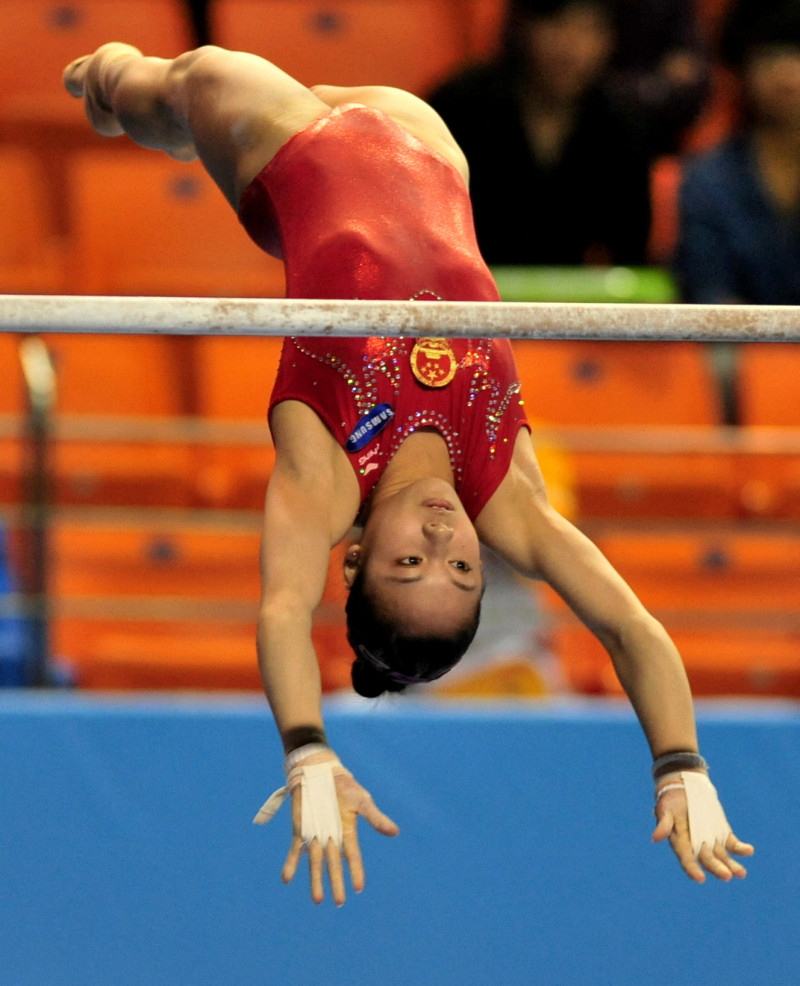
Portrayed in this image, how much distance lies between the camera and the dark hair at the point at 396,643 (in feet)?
7.10

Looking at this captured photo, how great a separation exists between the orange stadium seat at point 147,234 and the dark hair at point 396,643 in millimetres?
1947

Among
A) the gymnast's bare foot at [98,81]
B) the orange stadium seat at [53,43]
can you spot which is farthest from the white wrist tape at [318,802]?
the orange stadium seat at [53,43]

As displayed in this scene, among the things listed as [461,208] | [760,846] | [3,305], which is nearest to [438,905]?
[760,846]

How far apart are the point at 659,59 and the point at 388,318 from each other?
275 cm

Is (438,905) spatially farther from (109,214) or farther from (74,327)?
(109,214)

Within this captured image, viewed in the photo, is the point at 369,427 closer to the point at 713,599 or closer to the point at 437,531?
the point at 437,531

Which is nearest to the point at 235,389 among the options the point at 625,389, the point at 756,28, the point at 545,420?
the point at 545,420

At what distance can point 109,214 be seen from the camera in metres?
3.99

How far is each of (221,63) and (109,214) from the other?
5.34 feet

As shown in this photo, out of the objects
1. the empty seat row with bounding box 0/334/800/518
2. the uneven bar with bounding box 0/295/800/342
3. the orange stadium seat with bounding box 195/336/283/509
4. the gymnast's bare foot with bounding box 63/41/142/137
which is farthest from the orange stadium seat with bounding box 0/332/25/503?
the uneven bar with bounding box 0/295/800/342

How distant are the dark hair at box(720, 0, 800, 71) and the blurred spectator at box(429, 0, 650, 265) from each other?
0.46m

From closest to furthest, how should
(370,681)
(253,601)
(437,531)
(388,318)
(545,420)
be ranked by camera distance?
(388,318) → (437,531) → (370,681) → (253,601) → (545,420)

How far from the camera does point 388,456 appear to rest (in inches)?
86.2

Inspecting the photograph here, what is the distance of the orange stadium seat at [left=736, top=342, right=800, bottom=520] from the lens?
11.9ft
